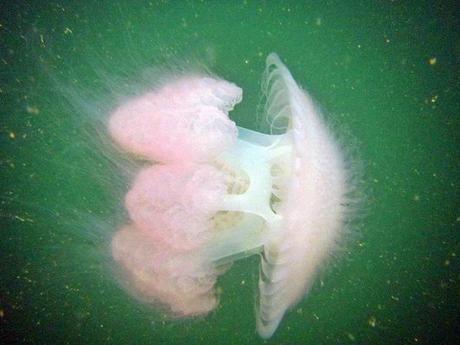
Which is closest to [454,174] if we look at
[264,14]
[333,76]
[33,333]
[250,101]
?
[333,76]

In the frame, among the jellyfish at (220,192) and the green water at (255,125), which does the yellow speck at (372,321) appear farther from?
the jellyfish at (220,192)

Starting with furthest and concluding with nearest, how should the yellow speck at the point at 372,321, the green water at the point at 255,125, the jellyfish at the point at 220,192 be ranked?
the yellow speck at the point at 372,321 < the green water at the point at 255,125 < the jellyfish at the point at 220,192

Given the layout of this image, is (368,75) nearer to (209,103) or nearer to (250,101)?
(250,101)

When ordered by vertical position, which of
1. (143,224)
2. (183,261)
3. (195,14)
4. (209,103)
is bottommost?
(183,261)

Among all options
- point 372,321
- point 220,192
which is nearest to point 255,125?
point 220,192

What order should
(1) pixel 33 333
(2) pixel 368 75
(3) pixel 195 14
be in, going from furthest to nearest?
(1) pixel 33 333 < (3) pixel 195 14 < (2) pixel 368 75

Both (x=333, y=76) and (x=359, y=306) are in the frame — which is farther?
(x=359, y=306)

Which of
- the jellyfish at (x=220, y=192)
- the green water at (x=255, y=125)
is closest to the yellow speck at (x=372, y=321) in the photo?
the green water at (x=255, y=125)

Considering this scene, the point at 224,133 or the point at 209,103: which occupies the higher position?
the point at 209,103
